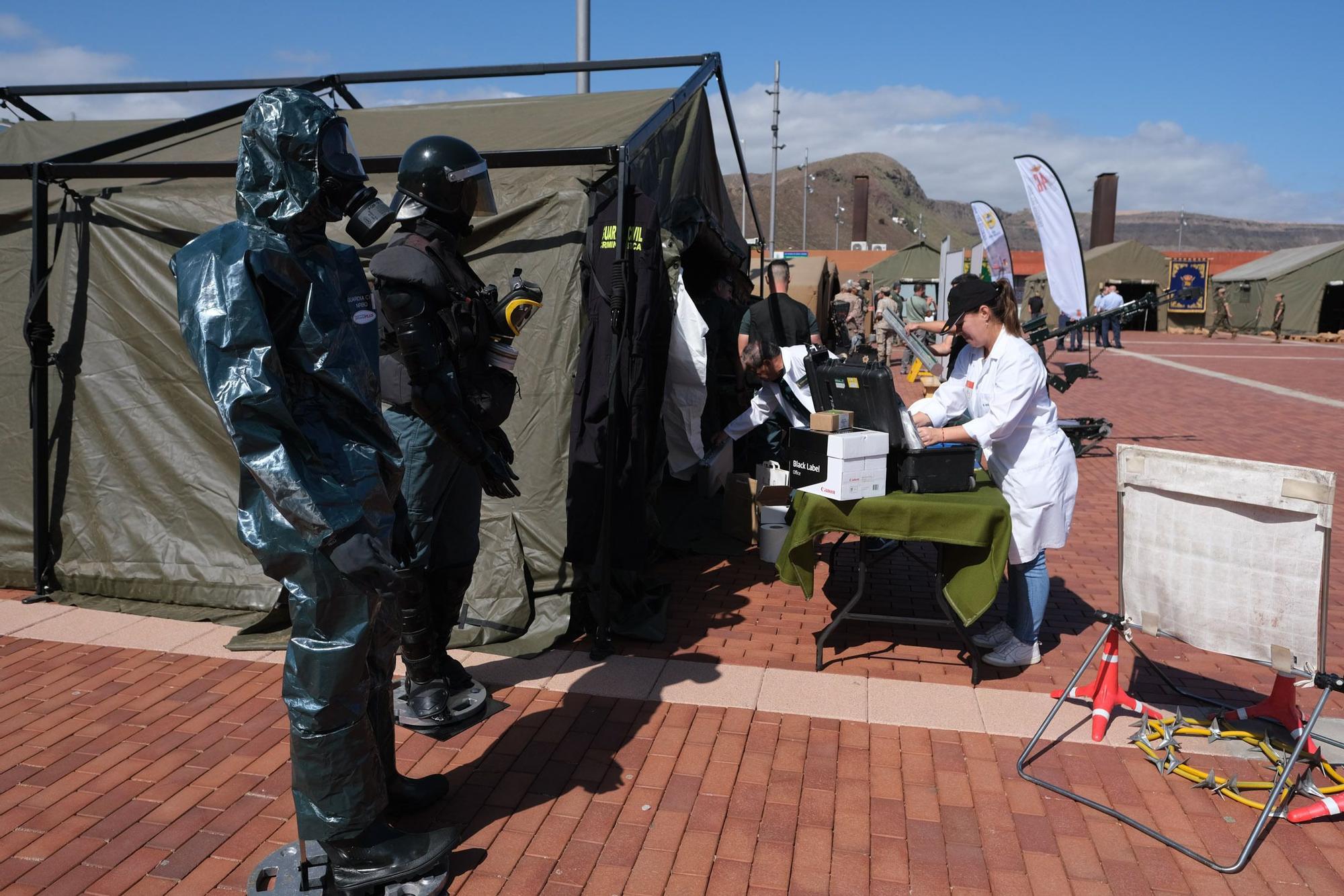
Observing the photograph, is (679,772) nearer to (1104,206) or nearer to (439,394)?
(439,394)

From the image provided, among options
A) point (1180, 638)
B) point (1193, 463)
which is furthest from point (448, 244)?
point (1180, 638)

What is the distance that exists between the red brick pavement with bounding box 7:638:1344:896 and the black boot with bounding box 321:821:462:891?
0.58 ft

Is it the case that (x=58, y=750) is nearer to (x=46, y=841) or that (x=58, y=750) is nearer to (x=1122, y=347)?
(x=46, y=841)

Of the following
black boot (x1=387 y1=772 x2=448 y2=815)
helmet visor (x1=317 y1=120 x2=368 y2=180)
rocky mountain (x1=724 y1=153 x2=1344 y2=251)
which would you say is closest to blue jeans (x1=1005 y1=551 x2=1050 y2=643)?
black boot (x1=387 y1=772 x2=448 y2=815)

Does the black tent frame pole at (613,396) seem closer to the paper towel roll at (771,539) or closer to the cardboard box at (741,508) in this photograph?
the paper towel roll at (771,539)

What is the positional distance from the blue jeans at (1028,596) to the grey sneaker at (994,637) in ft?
0.16

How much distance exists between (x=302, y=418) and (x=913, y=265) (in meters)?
36.1

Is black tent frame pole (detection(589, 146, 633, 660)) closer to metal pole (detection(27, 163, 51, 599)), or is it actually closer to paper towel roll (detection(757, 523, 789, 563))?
paper towel roll (detection(757, 523, 789, 563))

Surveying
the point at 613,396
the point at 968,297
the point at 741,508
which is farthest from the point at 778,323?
the point at 613,396

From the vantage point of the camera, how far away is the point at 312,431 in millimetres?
2508

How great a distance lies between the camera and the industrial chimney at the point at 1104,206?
53500 millimetres

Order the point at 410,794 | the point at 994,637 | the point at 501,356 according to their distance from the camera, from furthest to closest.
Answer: the point at 994,637, the point at 501,356, the point at 410,794

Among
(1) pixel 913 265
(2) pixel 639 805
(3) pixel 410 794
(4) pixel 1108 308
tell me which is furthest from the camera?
(1) pixel 913 265

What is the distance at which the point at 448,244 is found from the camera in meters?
3.44
